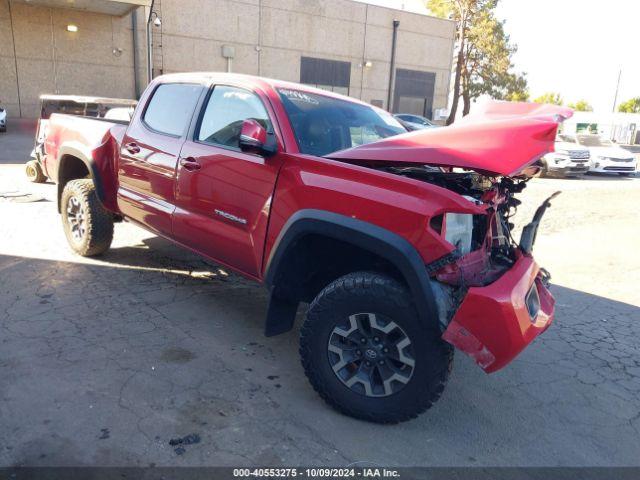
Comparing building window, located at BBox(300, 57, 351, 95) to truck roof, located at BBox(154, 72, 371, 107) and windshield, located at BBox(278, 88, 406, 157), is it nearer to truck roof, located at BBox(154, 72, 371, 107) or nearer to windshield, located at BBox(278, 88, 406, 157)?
truck roof, located at BBox(154, 72, 371, 107)

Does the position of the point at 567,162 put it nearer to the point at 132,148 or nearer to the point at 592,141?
the point at 592,141

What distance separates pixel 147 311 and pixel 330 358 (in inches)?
78.6

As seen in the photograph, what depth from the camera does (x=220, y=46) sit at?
2645cm

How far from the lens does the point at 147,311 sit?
14.1 ft

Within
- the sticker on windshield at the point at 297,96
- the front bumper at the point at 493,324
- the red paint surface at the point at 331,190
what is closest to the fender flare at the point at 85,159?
the red paint surface at the point at 331,190

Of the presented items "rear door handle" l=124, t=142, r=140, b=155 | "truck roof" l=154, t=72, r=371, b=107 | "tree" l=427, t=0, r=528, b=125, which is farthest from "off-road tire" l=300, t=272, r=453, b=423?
"tree" l=427, t=0, r=528, b=125

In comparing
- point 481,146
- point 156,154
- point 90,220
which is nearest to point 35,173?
point 90,220

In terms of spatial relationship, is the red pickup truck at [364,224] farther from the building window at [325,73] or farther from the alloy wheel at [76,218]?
→ the building window at [325,73]

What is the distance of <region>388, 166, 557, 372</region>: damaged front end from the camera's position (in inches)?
97.7

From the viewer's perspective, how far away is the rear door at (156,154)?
Answer: 416 cm

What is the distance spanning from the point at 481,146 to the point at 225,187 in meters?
1.75

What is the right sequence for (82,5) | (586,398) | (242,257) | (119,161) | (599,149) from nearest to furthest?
(586,398)
(242,257)
(119,161)
(599,149)
(82,5)

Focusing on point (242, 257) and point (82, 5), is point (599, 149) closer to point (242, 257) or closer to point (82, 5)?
point (242, 257)

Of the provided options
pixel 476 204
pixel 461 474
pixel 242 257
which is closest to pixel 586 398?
pixel 461 474
